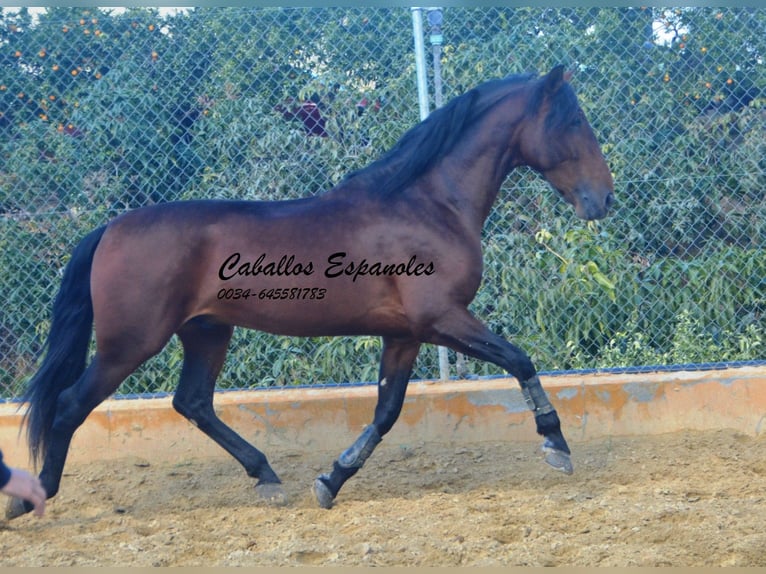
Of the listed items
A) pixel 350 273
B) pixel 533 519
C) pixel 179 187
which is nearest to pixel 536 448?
pixel 533 519

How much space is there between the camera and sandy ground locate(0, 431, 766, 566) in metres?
3.32

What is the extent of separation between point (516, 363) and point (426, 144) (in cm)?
115

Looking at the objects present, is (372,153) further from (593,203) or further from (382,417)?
(382,417)

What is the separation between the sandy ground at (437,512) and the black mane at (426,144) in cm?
154

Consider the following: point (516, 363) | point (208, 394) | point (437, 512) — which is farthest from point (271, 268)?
point (437, 512)

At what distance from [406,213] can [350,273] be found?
40cm

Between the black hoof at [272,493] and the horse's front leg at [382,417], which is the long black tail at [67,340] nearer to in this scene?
the black hoof at [272,493]

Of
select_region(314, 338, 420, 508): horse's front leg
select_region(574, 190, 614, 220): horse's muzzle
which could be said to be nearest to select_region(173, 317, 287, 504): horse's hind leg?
select_region(314, 338, 420, 508): horse's front leg

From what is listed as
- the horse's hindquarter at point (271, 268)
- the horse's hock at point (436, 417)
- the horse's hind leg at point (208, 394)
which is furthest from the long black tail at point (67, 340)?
the horse's hock at point (436, 417)

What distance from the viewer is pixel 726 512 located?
3697 millimetres

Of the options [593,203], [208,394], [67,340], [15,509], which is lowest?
[15,509]

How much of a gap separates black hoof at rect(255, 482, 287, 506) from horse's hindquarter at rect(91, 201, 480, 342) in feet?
2.61

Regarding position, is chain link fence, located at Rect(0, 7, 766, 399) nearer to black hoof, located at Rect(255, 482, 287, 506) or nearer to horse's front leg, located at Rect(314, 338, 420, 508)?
horse's front leg, located at Rect(314, 338, 420, 508)

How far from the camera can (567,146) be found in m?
4.34
